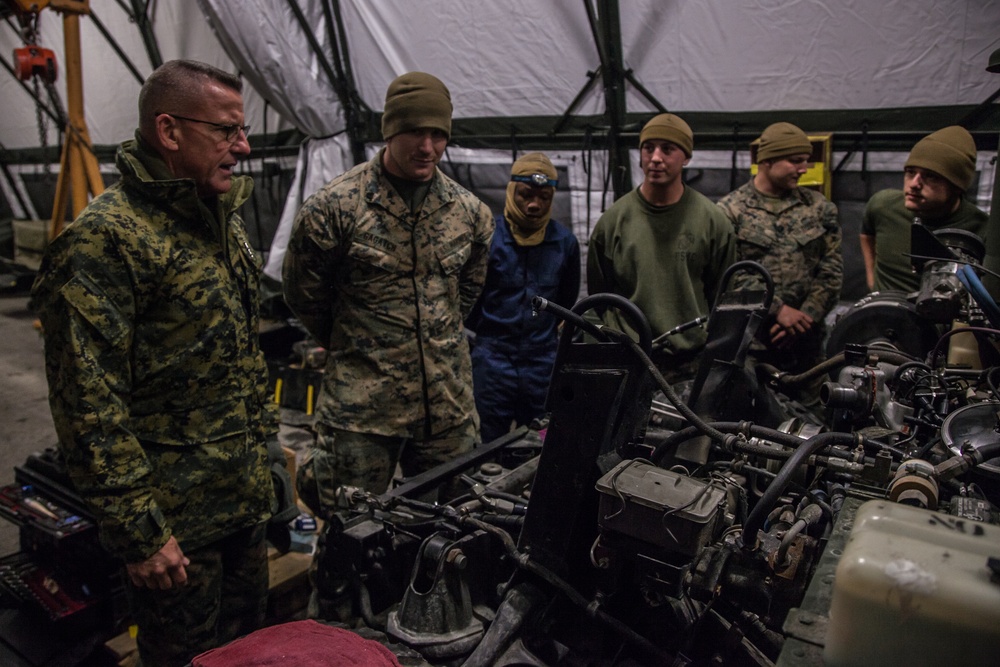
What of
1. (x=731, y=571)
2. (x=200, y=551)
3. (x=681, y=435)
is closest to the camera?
(x=731, y=571)

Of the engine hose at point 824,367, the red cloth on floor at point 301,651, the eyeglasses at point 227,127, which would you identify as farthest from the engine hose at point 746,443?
the eyeglasses at point 227,127

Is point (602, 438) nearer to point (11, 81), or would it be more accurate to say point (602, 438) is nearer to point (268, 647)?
point (268, 647)

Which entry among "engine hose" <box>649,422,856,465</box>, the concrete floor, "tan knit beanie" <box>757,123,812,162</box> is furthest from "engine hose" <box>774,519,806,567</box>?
the concrete floor

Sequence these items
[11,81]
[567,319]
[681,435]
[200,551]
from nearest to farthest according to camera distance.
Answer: [567,319] → [681,435] → [200,551] → [11,81]

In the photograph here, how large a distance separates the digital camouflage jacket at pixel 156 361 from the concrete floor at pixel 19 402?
2.01 metres

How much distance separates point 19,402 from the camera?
5.29 metres

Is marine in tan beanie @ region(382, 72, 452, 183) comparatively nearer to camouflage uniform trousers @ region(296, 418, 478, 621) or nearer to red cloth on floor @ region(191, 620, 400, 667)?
camouflage uniform trousers @ region(296, 418, 478, 621)

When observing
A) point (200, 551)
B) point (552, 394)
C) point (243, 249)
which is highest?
point (243, 249)

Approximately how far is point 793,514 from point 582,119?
368 centimetres

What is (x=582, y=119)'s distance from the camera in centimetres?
470

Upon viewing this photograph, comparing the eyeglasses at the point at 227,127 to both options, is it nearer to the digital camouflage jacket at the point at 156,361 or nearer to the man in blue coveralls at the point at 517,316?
the digital camouflage jacket at the point at 156,361

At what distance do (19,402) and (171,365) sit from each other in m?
4.50

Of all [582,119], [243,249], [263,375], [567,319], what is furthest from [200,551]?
[582,119]

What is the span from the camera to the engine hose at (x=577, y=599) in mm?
1472
